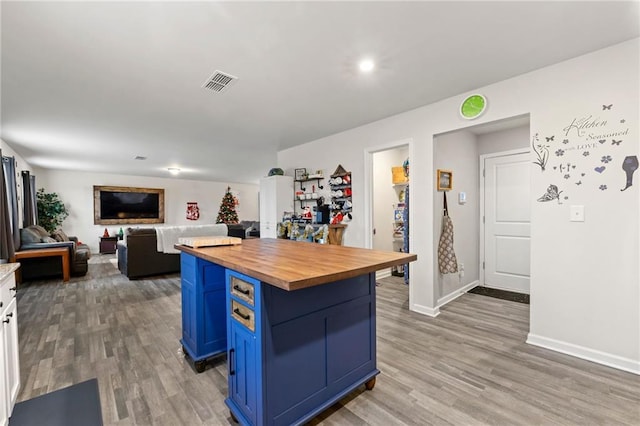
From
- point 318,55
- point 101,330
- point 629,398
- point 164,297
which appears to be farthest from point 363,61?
point 164,297

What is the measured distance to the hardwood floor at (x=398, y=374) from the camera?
1621 millimetres

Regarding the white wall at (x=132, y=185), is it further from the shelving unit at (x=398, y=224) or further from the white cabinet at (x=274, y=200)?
the shelving unit at (x=398, y=224)

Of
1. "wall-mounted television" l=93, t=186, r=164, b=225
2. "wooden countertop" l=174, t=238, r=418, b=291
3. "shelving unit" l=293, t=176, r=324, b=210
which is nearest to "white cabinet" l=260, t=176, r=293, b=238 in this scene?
"shelving unit" l=293, t=176, r=324, b=210

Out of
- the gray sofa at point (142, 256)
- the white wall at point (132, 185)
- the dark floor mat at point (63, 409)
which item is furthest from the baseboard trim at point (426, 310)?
the white wall at point (132, 185)

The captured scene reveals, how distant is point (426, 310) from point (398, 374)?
1.35m

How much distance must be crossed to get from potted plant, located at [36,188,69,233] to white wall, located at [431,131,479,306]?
9407 millimetres

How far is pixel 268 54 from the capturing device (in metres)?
2.15

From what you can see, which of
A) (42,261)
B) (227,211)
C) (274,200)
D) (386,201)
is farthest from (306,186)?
(227,211)

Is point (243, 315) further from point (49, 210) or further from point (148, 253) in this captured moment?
point (49, 210)

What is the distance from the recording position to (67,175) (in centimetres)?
790

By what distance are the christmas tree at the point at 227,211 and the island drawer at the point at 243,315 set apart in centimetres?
937

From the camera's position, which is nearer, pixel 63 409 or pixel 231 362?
pixel 231 362

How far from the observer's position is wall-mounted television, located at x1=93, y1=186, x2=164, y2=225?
27.2 feet

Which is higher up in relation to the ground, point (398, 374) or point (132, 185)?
point (132, 185)
